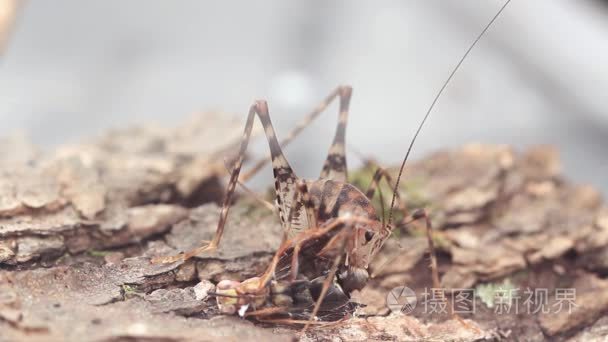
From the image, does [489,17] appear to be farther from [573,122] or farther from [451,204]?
[451,204]

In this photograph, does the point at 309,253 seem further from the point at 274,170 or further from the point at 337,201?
the point at 274,170

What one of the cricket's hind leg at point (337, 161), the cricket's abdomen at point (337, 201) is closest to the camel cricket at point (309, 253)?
the cricket's abdomen at point (337, 201)

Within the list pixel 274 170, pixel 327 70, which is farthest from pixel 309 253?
pixel 327 70

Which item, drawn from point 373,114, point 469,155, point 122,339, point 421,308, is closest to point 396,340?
point 421,308

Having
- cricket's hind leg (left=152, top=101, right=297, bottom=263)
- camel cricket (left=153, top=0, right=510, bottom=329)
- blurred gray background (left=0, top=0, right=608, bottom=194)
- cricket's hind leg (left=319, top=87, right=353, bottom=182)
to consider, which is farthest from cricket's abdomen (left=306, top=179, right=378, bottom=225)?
blurred gray background (left=0, top=0, right=608, bottom=194)

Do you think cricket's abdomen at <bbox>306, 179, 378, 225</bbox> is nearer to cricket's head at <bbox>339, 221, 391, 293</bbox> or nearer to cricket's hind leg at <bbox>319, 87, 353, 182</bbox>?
cricket's head at <bbox>339, 221, 391, 293</bbox>
